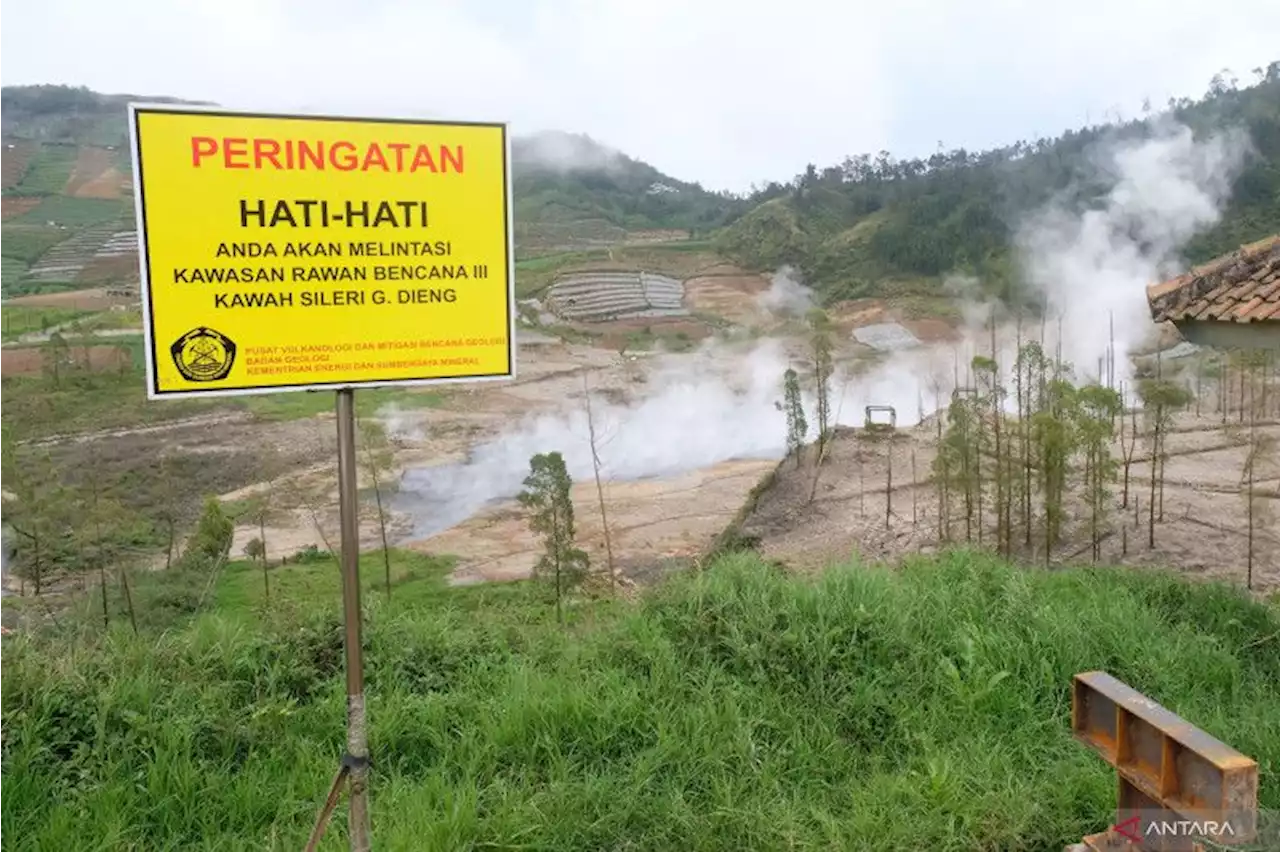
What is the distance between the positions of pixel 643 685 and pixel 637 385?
31.4 meters

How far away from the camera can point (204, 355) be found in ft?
7.34

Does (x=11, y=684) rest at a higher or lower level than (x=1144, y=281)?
lower

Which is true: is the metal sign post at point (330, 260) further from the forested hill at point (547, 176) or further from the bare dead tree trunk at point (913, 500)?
the forested hill at point (547, 176)

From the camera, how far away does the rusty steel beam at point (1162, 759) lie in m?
2.35

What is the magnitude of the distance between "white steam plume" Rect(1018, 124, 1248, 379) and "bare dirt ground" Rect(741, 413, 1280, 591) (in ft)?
55.2

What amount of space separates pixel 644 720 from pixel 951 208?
53.0m

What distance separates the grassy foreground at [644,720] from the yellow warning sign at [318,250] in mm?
1417

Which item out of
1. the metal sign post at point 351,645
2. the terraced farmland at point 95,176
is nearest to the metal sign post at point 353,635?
the metal sign post at point 351,645

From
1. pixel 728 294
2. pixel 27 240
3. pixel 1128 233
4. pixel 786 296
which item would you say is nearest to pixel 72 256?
pixel 27 240

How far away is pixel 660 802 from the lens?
3072 mm

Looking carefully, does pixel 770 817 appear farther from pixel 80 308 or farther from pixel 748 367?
pixel 80 308

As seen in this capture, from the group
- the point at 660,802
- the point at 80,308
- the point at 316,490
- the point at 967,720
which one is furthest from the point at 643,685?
the point at 80,308

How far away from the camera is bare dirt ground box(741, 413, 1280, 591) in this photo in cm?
1344

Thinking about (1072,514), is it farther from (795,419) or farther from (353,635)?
(353,635)
